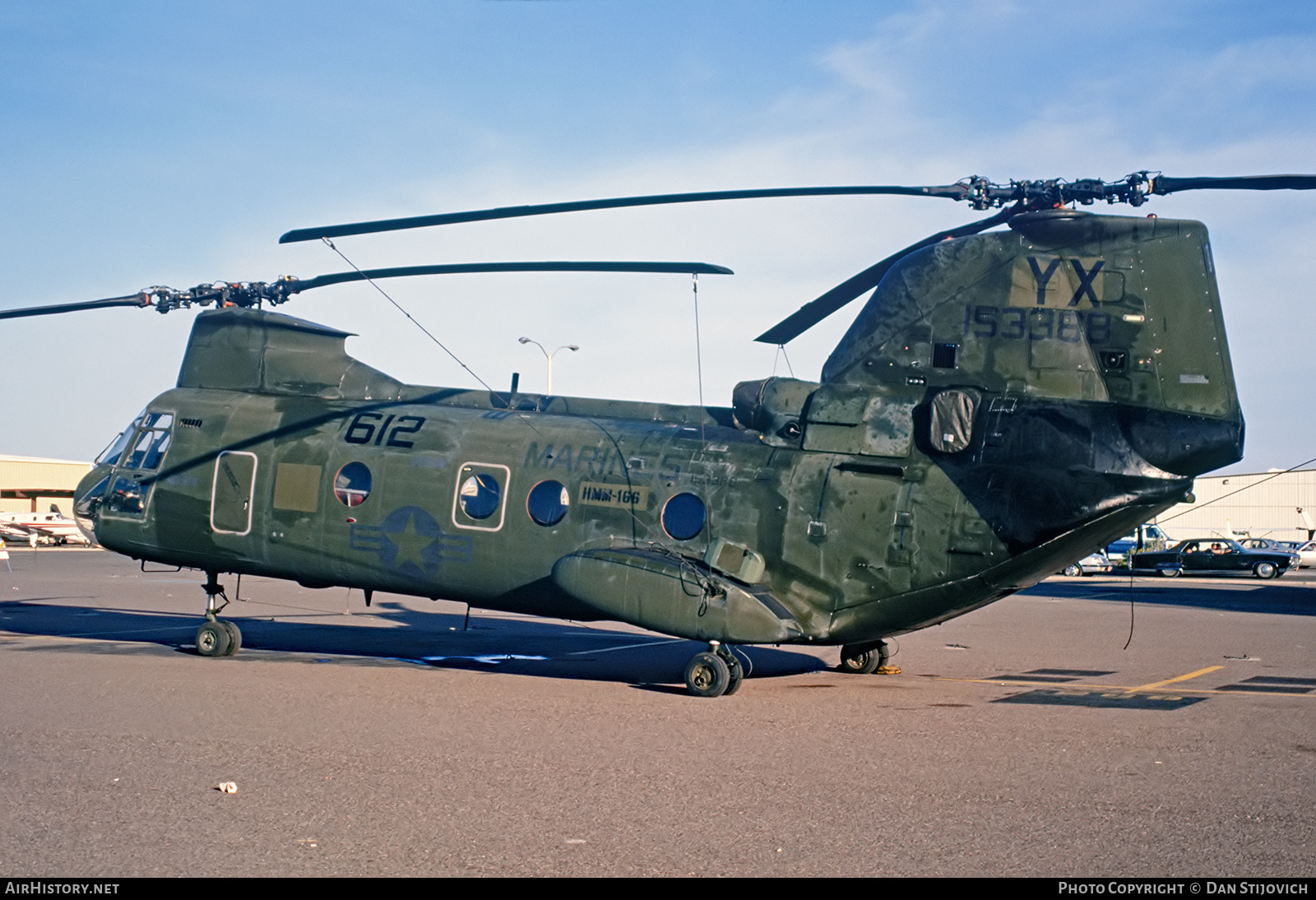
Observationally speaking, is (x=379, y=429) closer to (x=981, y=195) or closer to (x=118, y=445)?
(x=118, y=445)

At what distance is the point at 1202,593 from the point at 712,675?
28514 mm

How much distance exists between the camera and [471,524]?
1435 centimetres

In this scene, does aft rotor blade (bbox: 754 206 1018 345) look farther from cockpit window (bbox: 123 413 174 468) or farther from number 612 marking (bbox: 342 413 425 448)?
cockpit window (bbox: 123 413 174 468)

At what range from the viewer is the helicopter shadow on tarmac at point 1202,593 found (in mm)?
29203

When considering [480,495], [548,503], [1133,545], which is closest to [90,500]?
[480,495]

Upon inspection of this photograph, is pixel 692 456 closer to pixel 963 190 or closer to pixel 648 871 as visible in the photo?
pixel 963 190

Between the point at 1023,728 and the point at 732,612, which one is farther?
the point at 732,612

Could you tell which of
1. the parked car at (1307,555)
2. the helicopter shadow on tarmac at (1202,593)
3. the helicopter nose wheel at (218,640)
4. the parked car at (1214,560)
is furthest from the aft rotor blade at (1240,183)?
the parked car at (1307,555)

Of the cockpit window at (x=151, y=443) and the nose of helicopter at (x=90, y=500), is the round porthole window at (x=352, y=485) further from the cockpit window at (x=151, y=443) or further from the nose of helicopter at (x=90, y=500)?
the nose of helicopter at (x=90, y=500)

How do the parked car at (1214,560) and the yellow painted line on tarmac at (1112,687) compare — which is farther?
the parked car at (1214,560)

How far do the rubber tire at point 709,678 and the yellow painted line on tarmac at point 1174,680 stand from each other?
15.8 ft

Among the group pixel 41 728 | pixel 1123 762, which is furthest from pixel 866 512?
pixel 41 728
